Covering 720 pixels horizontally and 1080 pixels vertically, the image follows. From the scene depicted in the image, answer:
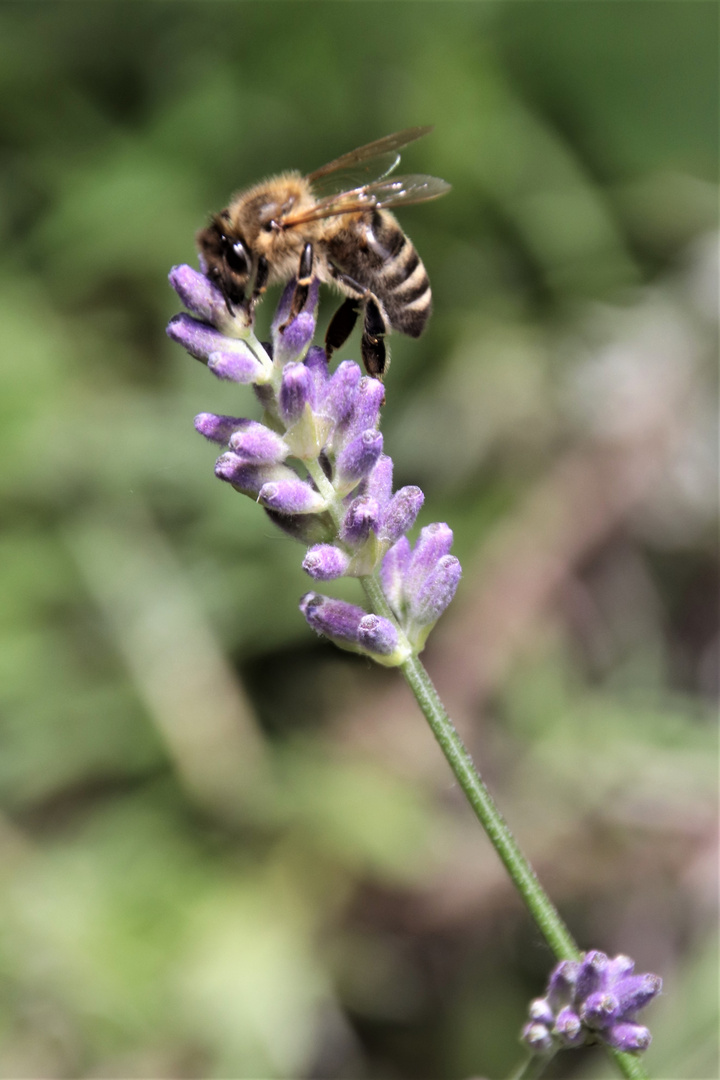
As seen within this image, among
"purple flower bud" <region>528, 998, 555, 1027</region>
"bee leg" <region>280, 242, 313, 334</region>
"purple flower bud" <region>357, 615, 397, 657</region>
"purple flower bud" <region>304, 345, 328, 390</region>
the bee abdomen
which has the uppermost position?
the bee abdomen

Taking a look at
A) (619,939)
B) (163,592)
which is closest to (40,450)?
(163,592)

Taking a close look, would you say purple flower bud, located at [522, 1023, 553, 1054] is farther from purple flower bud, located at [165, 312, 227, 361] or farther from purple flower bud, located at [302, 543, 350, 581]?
purple flower bud, located at [165, 312, 227, 361]

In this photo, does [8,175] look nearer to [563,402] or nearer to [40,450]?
[40,450]

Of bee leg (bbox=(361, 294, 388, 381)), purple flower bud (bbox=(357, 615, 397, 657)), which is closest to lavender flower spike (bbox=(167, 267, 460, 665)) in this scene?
purple flower bud (bbox=(357, 615, 397, 657))

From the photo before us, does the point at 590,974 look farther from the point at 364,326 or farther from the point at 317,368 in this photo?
the point at 364,326

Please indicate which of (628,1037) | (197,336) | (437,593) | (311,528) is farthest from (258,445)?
(628,1037)
